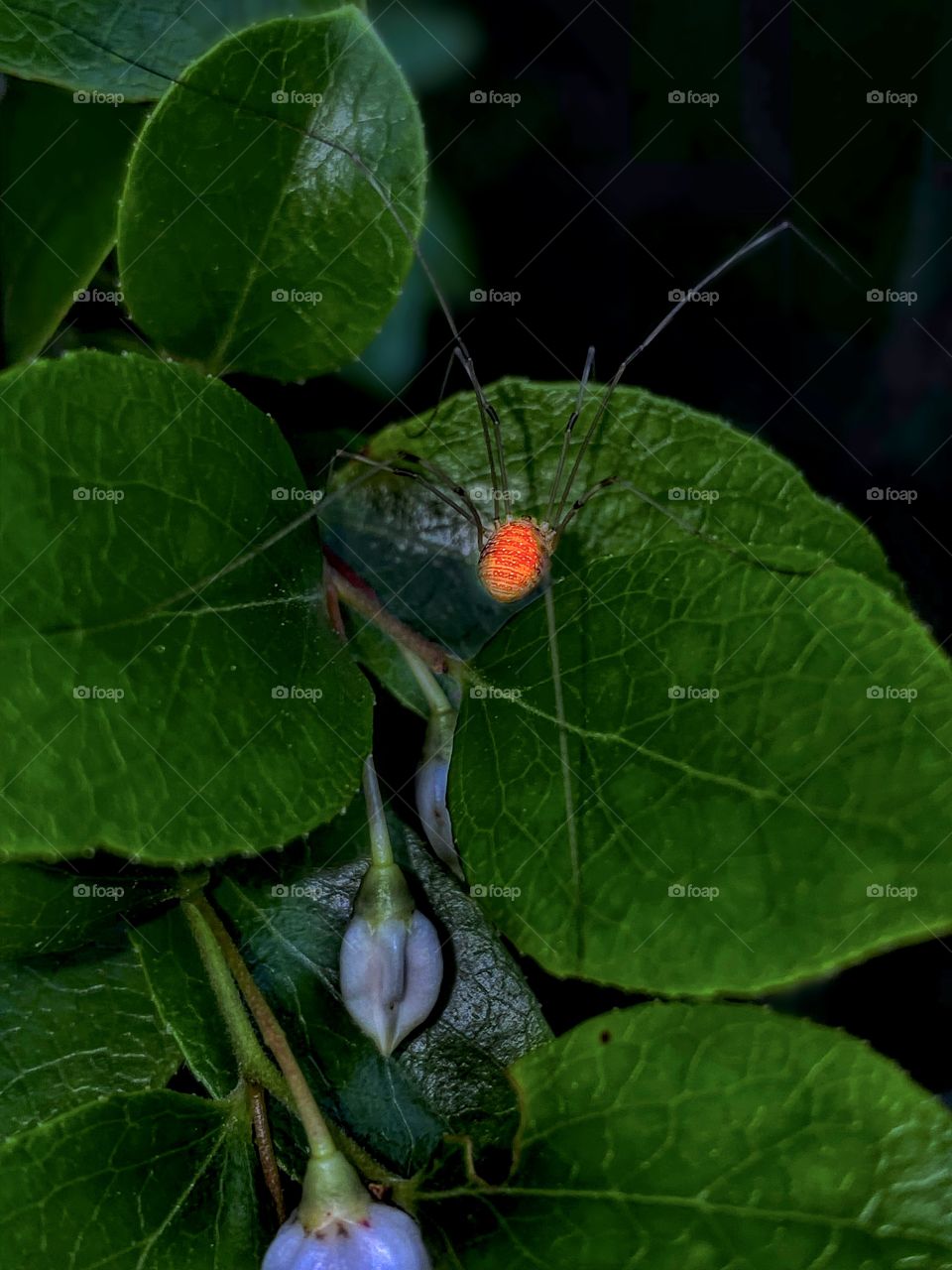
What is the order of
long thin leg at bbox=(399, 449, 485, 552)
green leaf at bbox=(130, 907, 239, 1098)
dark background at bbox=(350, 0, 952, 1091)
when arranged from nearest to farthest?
green leaf at bbox=(130, 907, 239, 1098), long thin leg at bbox=(399, 449, 485, 552), dark background at bbox=(350, 0, 952, 1091)

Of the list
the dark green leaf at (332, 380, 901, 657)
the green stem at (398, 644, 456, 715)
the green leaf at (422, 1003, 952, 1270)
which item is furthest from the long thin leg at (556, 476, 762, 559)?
the green leaf at (422, 1003, 952, 1270)

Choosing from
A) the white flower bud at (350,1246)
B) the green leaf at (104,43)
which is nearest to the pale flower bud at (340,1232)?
the white flower bud at (350,1246)

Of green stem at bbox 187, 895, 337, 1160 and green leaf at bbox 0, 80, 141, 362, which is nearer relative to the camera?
green stem at bbox 187, 895, 337, 1160

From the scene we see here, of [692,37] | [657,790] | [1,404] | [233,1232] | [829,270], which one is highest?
[692,37]

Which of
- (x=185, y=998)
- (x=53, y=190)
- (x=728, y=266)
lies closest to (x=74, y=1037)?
(x=185, y=998)

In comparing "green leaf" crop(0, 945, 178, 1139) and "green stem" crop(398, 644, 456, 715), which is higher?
"green stem" crop(398, 644, 456, 715)

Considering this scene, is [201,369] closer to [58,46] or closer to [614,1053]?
[58,46]

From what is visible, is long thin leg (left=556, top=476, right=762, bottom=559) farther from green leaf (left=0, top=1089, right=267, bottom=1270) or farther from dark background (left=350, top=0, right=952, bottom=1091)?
green leaf (left=0, top=1089, right=267, bottom=1270)

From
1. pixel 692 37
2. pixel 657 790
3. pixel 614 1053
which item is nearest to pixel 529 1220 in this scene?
pixel 614 1053
